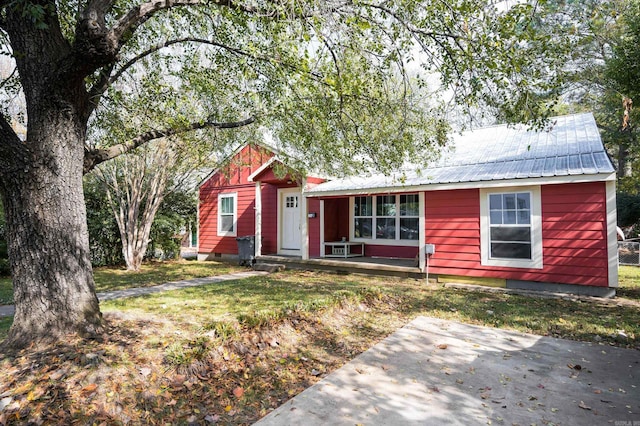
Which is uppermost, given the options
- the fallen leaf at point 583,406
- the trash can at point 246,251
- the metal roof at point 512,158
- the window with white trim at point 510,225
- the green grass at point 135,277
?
the metal roof at point 512,158

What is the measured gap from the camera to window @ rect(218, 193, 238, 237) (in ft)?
46.8

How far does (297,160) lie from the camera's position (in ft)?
27.5

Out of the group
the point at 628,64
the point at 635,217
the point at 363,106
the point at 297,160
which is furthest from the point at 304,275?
the point at 635,217

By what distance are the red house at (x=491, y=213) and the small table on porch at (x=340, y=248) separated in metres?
0.03

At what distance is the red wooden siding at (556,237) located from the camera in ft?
22.8

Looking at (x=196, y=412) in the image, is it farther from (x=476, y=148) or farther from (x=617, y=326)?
(x=476, y=148)

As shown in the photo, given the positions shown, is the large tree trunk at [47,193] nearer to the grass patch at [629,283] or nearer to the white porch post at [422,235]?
the white porch post at [422,235]

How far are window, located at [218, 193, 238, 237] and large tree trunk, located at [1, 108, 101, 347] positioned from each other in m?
10.5

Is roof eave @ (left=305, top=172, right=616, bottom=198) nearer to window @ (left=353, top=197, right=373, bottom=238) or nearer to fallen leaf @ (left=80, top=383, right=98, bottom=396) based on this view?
window @ (left=353, top=197, right=373, bottom=238)

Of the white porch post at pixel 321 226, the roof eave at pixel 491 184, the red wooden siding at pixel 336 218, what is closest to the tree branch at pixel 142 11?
the roof eave at pixel 491 184

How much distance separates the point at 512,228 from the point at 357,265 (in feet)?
13.3

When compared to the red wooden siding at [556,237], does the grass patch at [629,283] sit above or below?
Result: below

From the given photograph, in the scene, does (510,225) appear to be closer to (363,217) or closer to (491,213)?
(491,213)

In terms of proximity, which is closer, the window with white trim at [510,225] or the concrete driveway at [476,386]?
the concrete driveway at [476,386]
